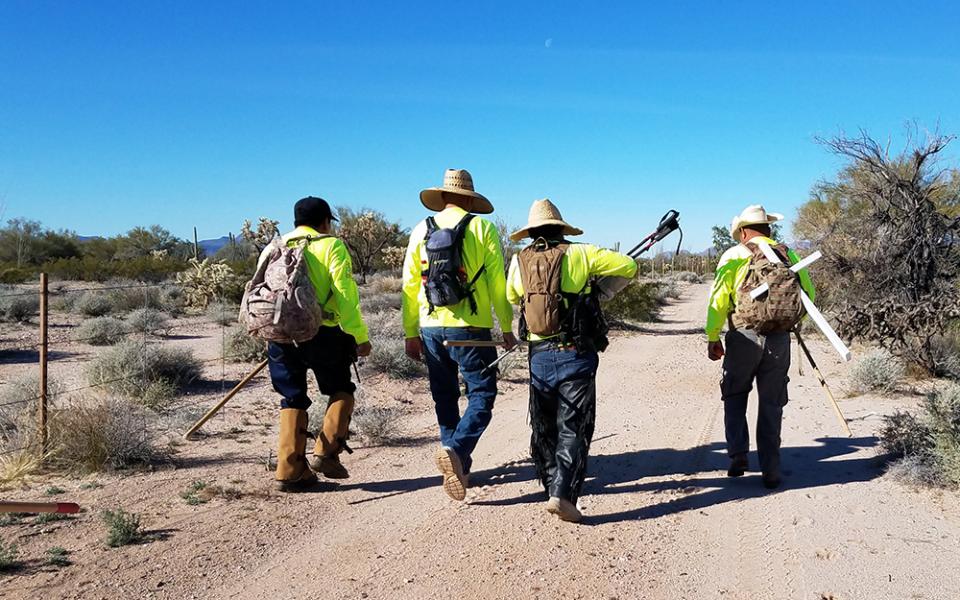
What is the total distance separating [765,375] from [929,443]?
138 centimetres

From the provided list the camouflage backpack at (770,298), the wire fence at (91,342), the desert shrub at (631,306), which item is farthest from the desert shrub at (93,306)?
the camouflage backpack at (770,298)

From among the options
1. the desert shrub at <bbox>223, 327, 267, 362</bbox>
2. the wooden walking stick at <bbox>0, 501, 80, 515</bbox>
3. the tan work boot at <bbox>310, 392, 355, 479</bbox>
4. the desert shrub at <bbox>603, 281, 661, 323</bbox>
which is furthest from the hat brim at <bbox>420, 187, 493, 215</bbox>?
the desert shrub at <bbox>603, 281, 661, 323</bbox>

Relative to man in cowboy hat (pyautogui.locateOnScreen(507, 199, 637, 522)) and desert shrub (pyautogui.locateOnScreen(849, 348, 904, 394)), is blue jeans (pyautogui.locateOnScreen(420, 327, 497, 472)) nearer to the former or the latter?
man in cowboy hat (pyautogui.locateOnScreen(507, 199, 637, 522))

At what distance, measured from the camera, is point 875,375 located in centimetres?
820

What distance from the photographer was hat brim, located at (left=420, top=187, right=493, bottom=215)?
197 inches

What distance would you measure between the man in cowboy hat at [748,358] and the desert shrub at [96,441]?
454 centimetres

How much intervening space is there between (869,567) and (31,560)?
4.47 metres

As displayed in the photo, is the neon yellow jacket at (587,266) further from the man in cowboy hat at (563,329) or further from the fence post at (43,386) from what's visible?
the fence post at (43,386)

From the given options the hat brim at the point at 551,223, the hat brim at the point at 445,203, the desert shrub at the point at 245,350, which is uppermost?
the hat brim at the point at 445,203

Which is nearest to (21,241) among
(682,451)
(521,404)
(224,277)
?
(224,277)

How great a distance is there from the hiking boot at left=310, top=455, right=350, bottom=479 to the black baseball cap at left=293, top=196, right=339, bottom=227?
1.73 metres

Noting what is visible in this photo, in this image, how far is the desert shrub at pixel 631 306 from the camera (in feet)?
59.1

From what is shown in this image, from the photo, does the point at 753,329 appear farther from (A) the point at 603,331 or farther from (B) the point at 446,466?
(B) the point at 446,466

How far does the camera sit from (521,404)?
8.42 meters
